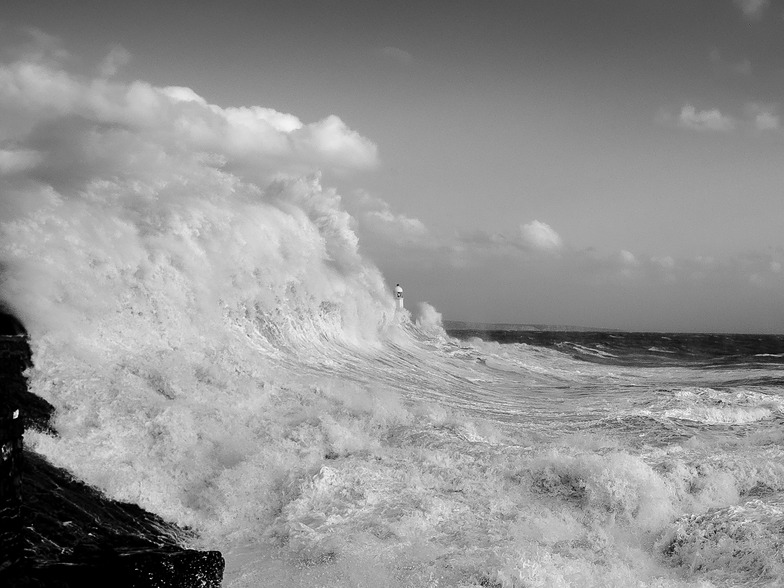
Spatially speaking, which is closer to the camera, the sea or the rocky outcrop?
the rocky outcrop

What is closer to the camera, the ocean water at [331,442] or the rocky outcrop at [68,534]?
the rocky outcrop at [68,534]

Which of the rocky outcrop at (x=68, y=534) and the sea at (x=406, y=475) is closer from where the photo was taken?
the rocky outcrop at (x=68, y=534)

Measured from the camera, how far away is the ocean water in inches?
205

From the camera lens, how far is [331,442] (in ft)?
26.2

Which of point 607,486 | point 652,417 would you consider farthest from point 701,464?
point 652,417

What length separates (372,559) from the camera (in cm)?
513

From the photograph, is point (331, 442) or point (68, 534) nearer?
point (68, 534)

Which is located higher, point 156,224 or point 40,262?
point 156,224

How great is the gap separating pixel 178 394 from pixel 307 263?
817 centimetres

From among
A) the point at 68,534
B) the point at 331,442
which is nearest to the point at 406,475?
the point at 331,442

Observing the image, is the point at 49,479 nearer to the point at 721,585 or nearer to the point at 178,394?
the point at 178,394

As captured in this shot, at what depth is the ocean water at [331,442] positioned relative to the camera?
5.22 metres

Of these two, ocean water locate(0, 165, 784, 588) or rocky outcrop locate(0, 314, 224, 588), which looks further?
ocean water locate(0, 165, 784, 588)

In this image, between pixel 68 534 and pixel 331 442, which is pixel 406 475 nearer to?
pixel 331 442
